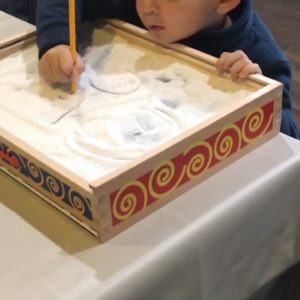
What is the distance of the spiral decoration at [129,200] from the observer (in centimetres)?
56

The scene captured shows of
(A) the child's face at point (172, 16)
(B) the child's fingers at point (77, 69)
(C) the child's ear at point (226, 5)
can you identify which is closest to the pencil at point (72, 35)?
(B) the child's fingers at point (77, 69)

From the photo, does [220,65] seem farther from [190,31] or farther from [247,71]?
[190,31]

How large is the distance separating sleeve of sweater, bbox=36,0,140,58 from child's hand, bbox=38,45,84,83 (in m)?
0.02

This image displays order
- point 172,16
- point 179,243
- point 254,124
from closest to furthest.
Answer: point 179,243, point 254,124, point 172,16

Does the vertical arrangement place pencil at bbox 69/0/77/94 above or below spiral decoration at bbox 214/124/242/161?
above

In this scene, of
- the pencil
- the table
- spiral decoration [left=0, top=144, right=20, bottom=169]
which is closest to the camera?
the table

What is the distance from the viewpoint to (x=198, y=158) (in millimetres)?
619

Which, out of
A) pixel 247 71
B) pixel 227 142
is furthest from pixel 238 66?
pixel 227 142

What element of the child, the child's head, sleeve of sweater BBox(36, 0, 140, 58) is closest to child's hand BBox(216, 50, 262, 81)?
the child

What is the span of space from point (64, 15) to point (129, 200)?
1.30 ft

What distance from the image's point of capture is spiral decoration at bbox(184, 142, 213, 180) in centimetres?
61

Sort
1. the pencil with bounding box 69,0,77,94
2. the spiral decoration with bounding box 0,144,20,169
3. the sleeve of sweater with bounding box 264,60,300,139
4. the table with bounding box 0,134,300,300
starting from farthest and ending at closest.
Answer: the sleeve of sweater with bounding box 264,60,300,139 → the pencil with bounding box 69,0,77,94 → the spiral decoration with bounding box 0,144,20,169 → the table with bounding box 0,134,300,300

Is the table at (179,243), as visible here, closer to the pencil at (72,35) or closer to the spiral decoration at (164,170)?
the spiral decoration at (164,170)

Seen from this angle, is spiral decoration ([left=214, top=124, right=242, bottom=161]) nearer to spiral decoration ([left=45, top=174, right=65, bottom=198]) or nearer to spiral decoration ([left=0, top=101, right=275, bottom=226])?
spiral decoration ([left=0, top=101, right=275, bottom=226])
